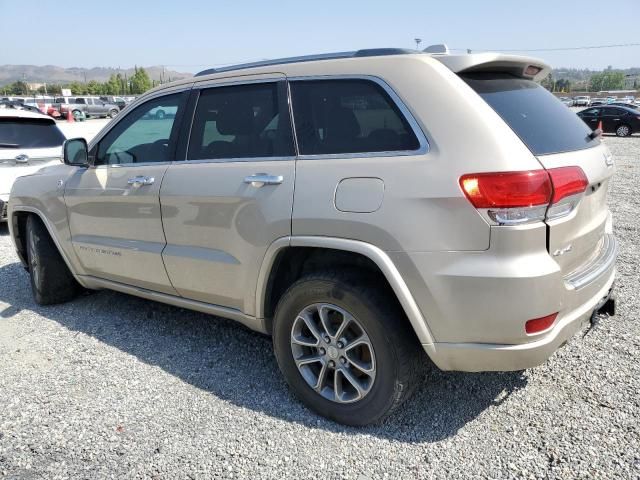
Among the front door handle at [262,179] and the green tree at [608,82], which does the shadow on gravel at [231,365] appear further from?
the green tree at [608,82]

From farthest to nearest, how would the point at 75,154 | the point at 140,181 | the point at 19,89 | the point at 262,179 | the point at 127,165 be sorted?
the point at 19,89 → the point at 75,154 → the point at 127,165 → the point at 140,181 → the point at 262,179

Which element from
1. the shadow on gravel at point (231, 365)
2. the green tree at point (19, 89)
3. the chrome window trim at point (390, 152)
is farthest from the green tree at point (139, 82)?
the chrome window trim at point (390, 152)

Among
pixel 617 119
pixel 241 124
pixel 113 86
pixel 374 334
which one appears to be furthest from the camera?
pixel 113 86

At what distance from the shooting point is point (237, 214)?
2.98 m

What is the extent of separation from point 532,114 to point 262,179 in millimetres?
1413

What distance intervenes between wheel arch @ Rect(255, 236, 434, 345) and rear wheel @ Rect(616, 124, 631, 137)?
2501cm

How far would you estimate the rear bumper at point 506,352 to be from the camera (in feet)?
7.68

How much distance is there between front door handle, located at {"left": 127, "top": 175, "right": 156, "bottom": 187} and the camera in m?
3.47

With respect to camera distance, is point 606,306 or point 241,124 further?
point 241,124

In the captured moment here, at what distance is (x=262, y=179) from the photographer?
2.86 meters

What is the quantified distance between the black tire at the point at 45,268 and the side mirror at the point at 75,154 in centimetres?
92

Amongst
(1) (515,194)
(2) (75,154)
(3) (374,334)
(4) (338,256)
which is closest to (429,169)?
(1) (515,194)

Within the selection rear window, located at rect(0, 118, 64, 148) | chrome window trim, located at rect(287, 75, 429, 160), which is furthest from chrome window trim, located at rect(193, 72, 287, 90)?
rear window, located at rect(0, 118, 64, 148)

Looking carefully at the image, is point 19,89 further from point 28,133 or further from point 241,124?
point 241,124
